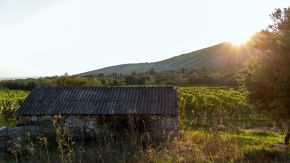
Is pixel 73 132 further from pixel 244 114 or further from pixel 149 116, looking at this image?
pixel 244 114

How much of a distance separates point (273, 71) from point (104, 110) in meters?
8.99

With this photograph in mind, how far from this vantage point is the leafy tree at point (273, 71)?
52.5 ft

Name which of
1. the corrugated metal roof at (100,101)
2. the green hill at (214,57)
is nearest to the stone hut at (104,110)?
the corrugated metal roof at (100,101)

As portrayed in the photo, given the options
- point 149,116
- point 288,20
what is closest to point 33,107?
point 149,116

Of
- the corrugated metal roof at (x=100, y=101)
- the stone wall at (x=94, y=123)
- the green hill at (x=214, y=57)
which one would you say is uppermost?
the green hill at (x=214, y=57)

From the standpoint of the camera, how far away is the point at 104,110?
2025 centimetres

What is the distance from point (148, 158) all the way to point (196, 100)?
97.6ft

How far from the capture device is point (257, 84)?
17984 millimetres

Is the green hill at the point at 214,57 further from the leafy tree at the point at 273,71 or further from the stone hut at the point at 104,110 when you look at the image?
the leafy tree at the point at 273,71

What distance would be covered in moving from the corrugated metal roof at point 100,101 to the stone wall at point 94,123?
318 millimetres

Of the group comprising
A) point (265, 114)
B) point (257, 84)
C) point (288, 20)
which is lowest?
point (265, 114)

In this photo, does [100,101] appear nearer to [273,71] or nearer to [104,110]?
[104,110]

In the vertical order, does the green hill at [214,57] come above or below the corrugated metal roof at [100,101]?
above

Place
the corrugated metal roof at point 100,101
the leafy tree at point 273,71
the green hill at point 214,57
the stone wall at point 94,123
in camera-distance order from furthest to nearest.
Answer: the green hill at point 214,57 → the corrugated metal roof at point 100,101 → the stone wall at point 94,123 → the leafy tree at point 273,71
